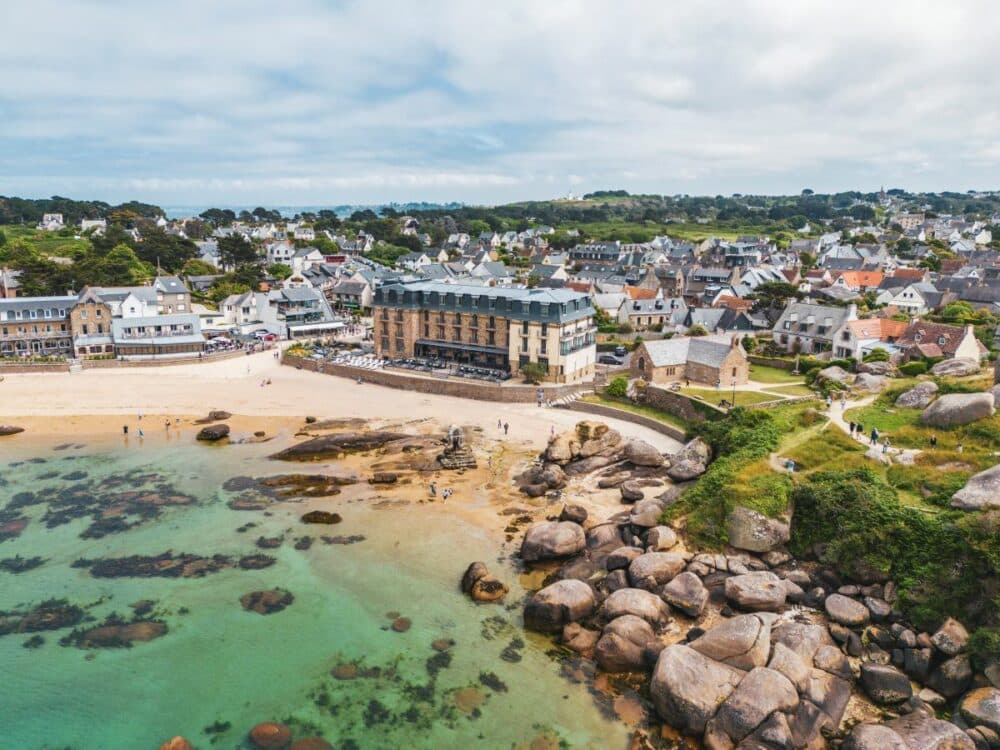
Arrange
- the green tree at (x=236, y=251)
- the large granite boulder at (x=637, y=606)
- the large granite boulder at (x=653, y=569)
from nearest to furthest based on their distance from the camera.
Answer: the large granite boulder at (x=637, y=606), the large granite boulder at (x=653, y=569), the green tree at (x=236, y=251)

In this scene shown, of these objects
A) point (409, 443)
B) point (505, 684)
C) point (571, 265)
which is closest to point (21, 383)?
point (409, 443)

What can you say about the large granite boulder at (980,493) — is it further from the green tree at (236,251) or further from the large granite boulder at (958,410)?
the green tree at (236,251)

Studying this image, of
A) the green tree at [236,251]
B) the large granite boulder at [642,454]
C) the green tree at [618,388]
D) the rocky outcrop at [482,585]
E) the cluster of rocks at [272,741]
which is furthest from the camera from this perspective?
the green tree at [236,251]

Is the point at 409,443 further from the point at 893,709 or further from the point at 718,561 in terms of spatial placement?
the point at 893,709

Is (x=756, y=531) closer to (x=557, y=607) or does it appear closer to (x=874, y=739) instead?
(x=557, y=607)

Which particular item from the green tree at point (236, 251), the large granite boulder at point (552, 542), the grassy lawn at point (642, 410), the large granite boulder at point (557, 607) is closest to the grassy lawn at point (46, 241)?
the green tree at point (236, 251)

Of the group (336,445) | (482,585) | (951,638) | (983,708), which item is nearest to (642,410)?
(336,445)
